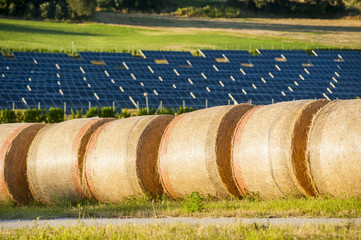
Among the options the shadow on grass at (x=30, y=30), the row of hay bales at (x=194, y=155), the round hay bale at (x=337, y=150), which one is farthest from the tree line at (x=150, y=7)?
the round hay bale at (x=337, y=150)

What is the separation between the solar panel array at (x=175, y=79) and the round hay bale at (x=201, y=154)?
3147cm

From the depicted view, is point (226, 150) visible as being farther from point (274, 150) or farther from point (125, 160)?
point (125, 160)

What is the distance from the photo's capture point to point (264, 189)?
13016 mm

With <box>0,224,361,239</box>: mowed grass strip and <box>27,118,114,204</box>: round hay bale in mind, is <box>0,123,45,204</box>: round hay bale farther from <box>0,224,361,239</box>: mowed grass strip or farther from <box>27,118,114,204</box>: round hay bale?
<box>0,224,361,239</box>: mowed grass strip

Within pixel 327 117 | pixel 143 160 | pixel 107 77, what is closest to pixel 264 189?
pixel 327 117

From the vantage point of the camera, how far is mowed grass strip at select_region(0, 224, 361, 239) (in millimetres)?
8734

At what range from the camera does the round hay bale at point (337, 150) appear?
1162 centimetres

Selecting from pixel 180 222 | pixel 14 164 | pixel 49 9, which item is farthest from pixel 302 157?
pixel 49 9

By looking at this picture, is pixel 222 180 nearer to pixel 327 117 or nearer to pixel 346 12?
pixel 327 117

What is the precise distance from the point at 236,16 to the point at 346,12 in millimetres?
19424

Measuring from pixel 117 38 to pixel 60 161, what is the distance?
76581mm

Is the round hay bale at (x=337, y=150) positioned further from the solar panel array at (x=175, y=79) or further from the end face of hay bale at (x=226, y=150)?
the solar panel array at (x=175, y=79)

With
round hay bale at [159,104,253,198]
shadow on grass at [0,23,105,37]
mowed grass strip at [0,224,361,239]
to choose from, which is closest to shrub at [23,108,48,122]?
round hay bale at [159,104,253,198]

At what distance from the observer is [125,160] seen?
14.5 meters
